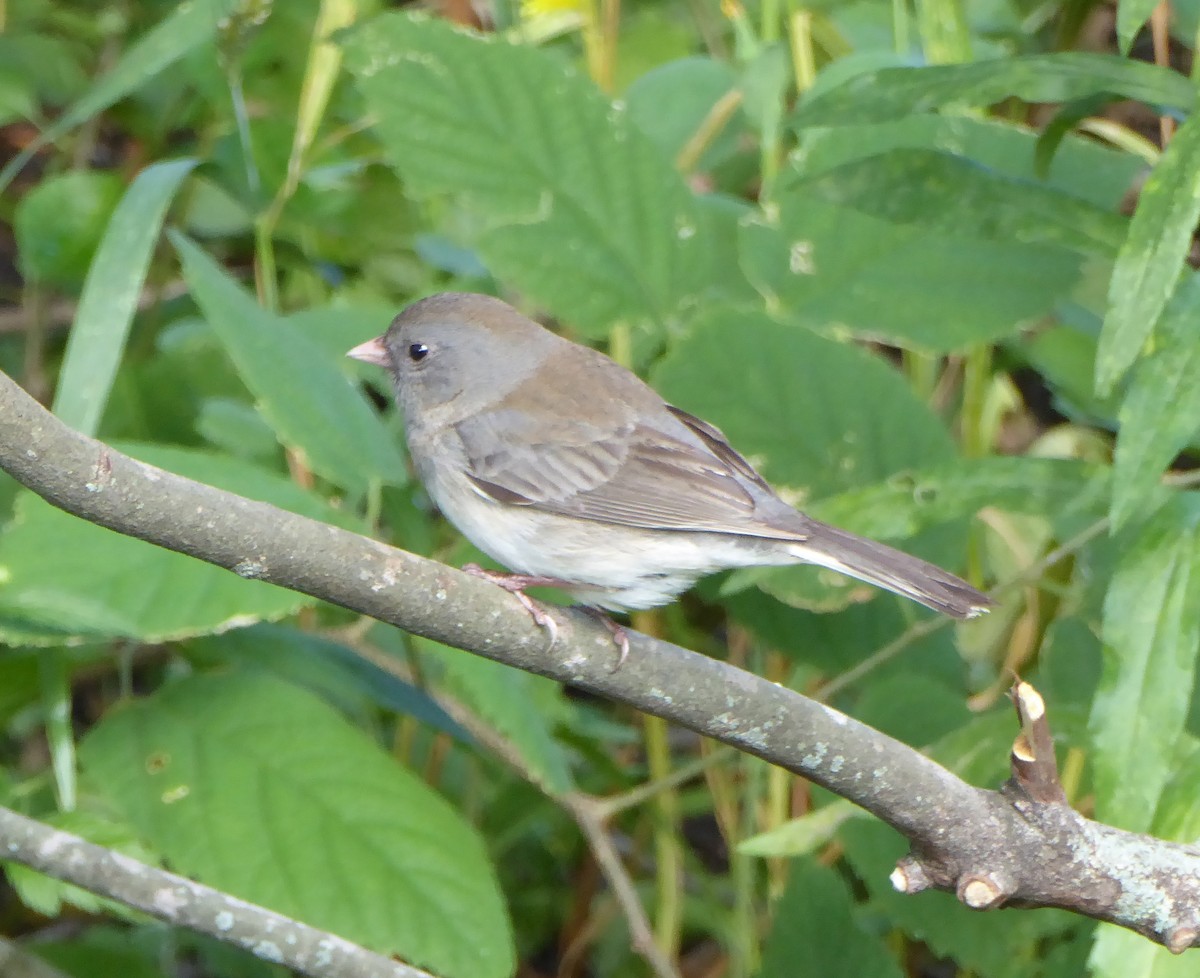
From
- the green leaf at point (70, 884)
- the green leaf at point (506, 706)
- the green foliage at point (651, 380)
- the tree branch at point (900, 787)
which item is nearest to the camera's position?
the tree branch at point (900, 787)

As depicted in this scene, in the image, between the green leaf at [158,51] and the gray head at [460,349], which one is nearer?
the green leaf at [158,51]

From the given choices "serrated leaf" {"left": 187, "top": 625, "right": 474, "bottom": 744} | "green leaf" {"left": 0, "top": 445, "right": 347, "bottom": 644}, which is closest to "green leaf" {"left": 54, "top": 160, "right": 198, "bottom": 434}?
"green leaf" {"left": 0, "top": 445, "right": 347, "bottom": 644}

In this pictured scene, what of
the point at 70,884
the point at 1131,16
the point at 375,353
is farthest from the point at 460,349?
the point at 1131,16

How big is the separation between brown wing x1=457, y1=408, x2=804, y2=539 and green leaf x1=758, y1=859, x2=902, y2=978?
0.62 m

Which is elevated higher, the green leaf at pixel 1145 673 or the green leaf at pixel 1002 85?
the green leaf at pixel 1002 85

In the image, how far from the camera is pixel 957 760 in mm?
2266

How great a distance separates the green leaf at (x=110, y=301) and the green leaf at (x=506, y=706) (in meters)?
0.67

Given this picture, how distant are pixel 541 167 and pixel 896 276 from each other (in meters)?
0.74

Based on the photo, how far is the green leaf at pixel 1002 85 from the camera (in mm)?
2066

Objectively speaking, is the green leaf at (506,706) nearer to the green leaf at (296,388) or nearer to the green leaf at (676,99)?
the green leaf at (296,388)

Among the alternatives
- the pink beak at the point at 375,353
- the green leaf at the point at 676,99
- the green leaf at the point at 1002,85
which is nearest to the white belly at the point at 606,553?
the pink beak at the point at 375,353

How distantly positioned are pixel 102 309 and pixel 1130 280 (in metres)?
A: 1.68

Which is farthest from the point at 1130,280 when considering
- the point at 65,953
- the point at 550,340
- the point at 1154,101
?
the point at 65,953

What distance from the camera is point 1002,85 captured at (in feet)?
6.80
